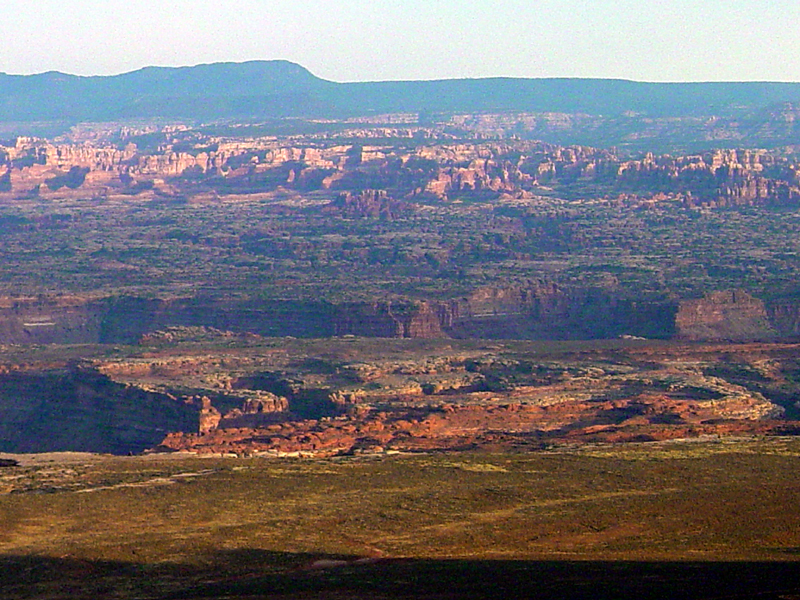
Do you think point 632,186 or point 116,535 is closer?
point 116,535

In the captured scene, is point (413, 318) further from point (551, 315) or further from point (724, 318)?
point (724, 318)

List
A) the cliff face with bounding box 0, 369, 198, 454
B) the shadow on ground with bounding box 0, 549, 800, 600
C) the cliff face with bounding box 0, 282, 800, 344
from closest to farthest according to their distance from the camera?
the shadow on ground with bounding box 0, 549, 800, 600 < the cliff face with bounding box 0, 369, 198, 454 < the cliff face with bounding box 0, 282, 800, 344

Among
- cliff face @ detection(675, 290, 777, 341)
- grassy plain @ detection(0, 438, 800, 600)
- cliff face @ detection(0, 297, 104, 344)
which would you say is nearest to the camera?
grassy plain @ detection(0, 438, 800, 600)

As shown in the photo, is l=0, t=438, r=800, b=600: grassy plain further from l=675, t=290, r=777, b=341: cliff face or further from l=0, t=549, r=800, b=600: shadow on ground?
l=675, t=290, r=777, b=341: cliff face

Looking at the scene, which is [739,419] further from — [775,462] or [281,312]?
[281,312]

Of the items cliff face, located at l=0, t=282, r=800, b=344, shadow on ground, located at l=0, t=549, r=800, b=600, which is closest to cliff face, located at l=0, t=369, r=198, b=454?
cliff face, located at l=0, t=282, r=800, b=344

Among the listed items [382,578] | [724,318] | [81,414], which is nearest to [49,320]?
[81,414]

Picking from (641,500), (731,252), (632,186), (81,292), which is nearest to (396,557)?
(641,500)
